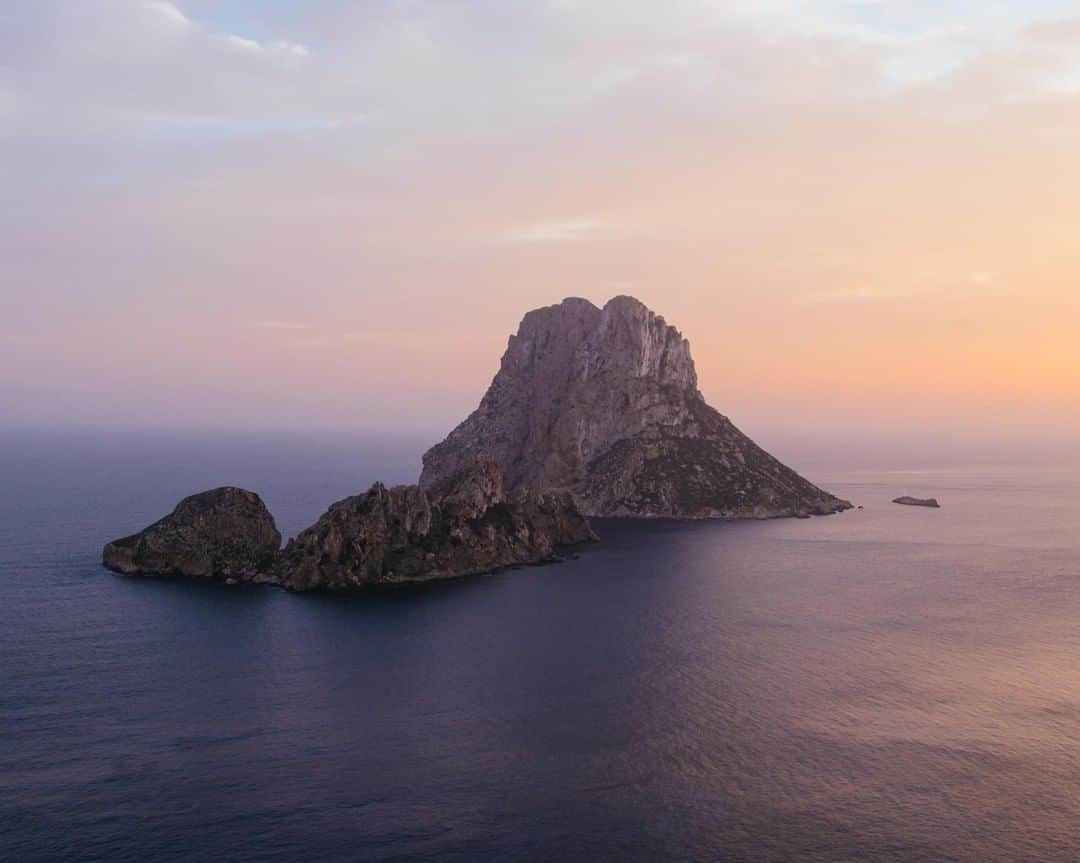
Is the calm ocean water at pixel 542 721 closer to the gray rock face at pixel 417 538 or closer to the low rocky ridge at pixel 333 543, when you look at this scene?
the low rocky ridge at pixel 333 543

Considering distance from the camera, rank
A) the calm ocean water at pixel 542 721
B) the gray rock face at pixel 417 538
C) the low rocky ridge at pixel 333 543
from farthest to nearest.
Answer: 1. the low rocky ridge at pixel 333 543
2. the gray rock face at pixel 417 538
3. the calm ocean water at pixel 542 721

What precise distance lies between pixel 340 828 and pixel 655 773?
23.7 m

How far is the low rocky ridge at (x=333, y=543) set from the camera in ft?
443

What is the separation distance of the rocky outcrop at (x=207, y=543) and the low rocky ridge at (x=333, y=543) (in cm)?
16

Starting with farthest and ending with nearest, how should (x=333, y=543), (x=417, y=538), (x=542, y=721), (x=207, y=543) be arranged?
(x=417, y=538)
(x=207, y=543)
(x=333, y=543)
(x=542, y=721)

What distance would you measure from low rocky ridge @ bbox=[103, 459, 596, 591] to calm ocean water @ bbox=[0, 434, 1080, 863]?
622 cm

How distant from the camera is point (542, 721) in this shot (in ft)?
249

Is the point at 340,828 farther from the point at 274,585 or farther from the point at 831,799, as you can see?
the point at 274,585

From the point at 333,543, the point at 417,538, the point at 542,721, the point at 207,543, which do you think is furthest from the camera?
the point at 417,538

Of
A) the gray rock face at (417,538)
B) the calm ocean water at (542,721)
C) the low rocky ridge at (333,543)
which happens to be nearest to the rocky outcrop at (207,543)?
the low rocky ridge at (333,543)

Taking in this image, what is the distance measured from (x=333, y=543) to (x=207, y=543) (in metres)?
22.3

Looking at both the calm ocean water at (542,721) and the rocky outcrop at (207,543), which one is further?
the rocky outcrop at (207,543)

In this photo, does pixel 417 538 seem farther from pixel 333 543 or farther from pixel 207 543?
pixel 207 543

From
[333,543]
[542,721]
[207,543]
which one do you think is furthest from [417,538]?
[542,721]
